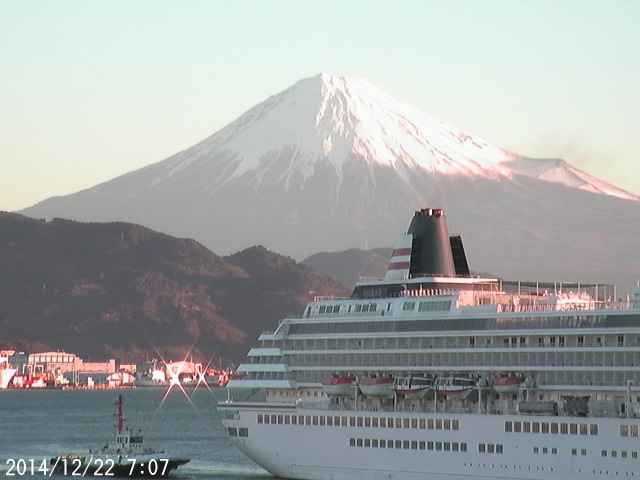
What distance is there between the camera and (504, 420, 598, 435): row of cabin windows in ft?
174

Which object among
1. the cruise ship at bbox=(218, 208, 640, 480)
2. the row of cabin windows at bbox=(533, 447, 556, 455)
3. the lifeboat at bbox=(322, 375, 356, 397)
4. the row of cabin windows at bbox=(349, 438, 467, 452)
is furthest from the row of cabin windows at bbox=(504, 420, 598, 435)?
the lifeboat at bbox=(322, 375, 356, 397)

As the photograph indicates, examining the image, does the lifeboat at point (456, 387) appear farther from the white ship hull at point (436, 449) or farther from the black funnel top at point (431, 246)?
the black funnel top at point (431, 246)

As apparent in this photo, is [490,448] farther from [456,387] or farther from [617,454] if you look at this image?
[617,454]

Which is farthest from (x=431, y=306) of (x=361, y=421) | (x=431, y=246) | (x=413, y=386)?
(x=431, y=246)

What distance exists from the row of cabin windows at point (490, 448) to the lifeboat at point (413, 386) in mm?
3633

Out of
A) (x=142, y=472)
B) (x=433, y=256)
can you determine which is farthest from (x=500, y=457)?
(x=142, y=472)

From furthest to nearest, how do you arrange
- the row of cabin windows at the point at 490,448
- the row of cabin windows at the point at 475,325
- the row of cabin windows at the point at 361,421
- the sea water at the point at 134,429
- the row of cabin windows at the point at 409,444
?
the sea water at the point at 134,429 < the row of cabin windows at the point at 361,421 < the row of cabin windows at the point at 409,444 < the row of cabin windows at the point at 490,448 < the row of cabin windows at the point at 475,325

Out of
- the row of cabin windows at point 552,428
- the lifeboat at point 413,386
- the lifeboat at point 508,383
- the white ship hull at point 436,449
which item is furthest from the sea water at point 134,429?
the row of cabin windows at point 552,428

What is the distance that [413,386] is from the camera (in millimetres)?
58906

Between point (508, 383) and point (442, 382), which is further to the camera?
point (442, 382)

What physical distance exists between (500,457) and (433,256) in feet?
36.9

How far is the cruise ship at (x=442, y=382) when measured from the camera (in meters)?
53.7

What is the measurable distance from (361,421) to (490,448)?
5.97 meters

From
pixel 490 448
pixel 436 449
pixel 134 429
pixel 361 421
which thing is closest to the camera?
pixel 490 448
